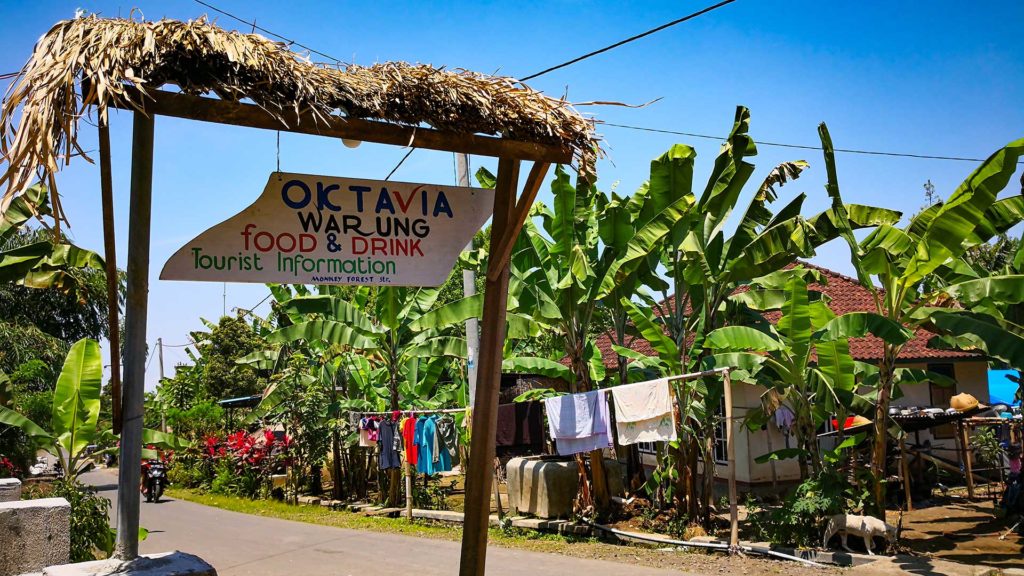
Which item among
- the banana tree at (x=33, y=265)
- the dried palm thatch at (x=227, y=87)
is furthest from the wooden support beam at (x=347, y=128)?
the banana tree at (x=33, y=265)

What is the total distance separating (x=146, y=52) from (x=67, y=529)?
4538mm

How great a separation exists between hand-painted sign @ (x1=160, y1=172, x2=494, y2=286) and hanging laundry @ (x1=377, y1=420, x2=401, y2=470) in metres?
11.5

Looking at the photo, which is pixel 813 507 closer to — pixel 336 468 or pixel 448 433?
pixel 448 433

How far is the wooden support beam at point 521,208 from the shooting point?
17.9 feet

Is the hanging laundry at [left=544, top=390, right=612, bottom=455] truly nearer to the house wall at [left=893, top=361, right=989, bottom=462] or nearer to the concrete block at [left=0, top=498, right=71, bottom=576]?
the concrete block at [left=0, top=498, right=71, bottom=576]

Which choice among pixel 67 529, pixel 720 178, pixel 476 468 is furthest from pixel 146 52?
pixel 720 178

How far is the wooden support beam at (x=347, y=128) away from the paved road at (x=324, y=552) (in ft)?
21.5

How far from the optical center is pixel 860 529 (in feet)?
33.5

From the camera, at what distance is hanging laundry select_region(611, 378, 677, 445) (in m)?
11.2

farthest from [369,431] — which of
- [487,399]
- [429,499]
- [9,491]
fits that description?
[487,399]

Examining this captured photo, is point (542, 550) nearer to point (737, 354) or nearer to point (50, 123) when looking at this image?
point (737, 354)


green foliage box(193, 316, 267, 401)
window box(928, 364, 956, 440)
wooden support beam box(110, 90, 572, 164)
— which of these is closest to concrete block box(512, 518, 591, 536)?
wooden support beam box(110, 90, 572, 164)

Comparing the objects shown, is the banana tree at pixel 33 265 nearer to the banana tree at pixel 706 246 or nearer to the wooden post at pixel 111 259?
the wooden post at pixel 111 259

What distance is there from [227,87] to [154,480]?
19355 mm
